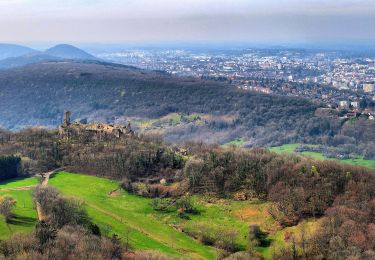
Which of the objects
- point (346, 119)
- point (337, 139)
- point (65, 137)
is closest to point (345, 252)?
point (65, 137)

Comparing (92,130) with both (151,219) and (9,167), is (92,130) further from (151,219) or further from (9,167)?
(151,219)

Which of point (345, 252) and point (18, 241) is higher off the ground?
point (18, 241)

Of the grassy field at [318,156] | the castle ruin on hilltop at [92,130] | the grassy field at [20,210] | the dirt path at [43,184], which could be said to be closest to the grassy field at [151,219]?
the grassy field at [20,210]

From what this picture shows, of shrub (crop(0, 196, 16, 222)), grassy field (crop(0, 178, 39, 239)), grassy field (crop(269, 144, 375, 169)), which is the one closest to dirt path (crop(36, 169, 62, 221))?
grassy field (crop(0, 178, 39, 239))

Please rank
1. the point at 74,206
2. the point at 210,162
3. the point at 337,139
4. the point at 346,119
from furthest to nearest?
1. the point at 346,119
2. the point at 337,139
3. the point at 210,162
4. the point at 74,206

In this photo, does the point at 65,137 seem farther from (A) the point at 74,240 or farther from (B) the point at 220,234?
(A) the point at 74,240

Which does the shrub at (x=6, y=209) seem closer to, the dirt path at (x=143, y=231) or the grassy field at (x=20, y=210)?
the grassy field at (x=20, y=210)
